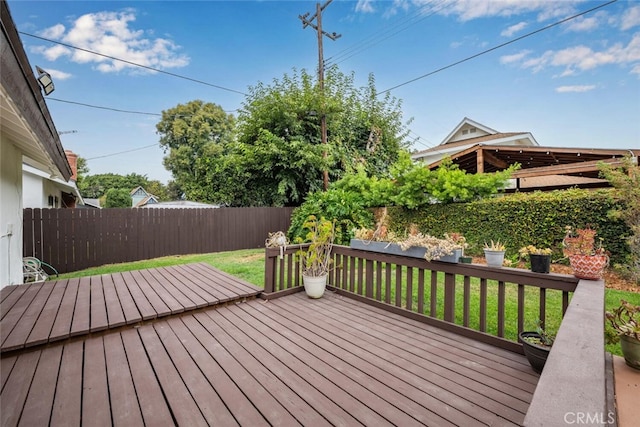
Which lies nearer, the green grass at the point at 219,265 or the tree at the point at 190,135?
the green grass at the point at 219,265

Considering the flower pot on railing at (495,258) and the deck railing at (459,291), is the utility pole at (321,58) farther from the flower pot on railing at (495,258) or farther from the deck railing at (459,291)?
the flower pot on railing at (495,258)

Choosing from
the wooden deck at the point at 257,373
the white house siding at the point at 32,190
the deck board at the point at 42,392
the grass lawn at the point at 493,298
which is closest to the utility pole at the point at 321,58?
the grass lawn at the point at 493,298

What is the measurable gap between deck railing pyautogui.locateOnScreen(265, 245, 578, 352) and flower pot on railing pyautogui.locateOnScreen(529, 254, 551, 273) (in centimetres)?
5

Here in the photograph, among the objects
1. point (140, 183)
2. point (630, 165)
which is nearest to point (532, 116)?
point (630, 165)

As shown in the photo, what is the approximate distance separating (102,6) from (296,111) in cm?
559

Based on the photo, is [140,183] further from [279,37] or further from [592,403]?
[592,403]

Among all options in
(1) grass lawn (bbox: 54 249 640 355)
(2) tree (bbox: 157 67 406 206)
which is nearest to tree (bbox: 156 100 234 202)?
(2) tree (bbox: 157 67 406 206)

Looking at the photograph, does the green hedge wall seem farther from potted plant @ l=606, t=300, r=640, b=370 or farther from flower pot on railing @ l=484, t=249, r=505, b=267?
potted plant @ l=606, t=300, r=640, b=370

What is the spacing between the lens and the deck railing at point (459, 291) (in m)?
2.20

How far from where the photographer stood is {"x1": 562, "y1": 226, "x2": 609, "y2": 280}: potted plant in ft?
6.14

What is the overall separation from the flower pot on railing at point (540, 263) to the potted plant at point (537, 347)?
1.31 ft

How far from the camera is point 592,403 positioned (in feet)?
2.06

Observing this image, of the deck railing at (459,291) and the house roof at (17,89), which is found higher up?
the house roof at (17,89)

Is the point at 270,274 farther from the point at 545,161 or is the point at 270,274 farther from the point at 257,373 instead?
the point at 545,161
